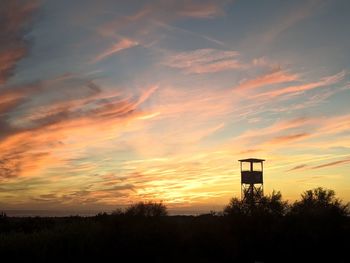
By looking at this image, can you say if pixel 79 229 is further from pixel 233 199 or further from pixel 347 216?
pixel 347 216

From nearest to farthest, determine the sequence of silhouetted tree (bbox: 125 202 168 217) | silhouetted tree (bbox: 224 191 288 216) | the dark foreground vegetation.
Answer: the dark foreground vegetation → silhouetted tree (bbox: 125 202 168 217) → silhouetted tree (bbox: 224 191 288 216)

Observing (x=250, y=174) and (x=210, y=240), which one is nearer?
(x=210, y=240)

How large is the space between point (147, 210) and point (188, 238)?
3.75 meters

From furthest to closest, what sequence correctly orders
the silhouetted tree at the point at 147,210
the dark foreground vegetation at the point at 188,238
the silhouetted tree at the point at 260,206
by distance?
the silhouetted tree at the point at 260,206
the silhouetted tree at the point at 147,210
the dark foreground vegetation at the point at 188,238

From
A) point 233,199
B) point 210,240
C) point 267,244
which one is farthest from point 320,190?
point 210,240

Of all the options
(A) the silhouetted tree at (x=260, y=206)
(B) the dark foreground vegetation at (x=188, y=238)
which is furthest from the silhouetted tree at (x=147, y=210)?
(A) the silhouetted tree at (x=260, y=206)

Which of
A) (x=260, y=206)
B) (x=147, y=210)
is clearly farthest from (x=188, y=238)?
(x=260, y=206)

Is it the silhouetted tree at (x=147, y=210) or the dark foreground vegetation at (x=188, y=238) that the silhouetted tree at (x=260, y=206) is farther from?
the silhouetted tree at (x=147, y=210)

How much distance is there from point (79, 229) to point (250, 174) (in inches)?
1060

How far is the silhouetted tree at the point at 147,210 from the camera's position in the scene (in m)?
32.6

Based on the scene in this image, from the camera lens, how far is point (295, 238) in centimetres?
3466

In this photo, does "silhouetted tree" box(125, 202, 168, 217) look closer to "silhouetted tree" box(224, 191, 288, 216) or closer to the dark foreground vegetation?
the dark foreground vegetation

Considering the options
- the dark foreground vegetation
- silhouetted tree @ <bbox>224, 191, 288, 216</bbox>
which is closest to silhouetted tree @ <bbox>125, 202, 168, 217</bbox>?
the dark foreground vegetation

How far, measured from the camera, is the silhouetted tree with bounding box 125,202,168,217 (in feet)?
107
